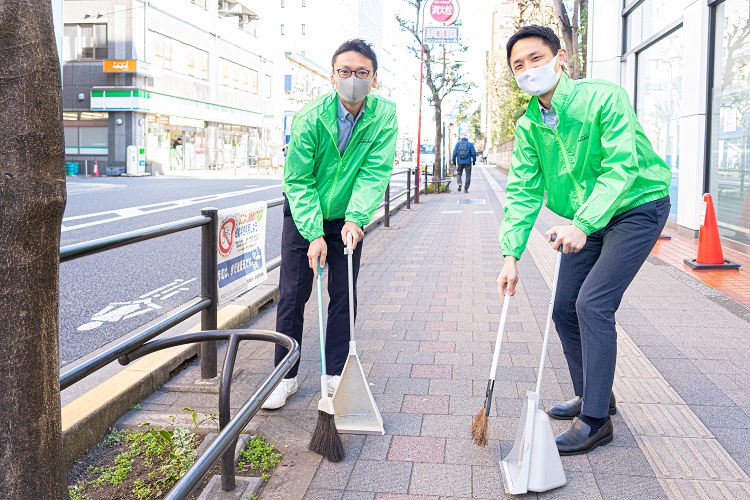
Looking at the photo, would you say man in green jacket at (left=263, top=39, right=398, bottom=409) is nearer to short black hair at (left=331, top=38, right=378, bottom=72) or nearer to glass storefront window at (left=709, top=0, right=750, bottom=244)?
short black hair at (left=331, top=38, right=378, bottom=72)

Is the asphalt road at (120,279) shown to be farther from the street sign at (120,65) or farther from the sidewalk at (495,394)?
the street sign at (120,65)

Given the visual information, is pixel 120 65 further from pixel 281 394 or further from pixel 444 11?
pixel 281 394

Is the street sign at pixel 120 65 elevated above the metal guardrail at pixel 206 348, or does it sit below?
above

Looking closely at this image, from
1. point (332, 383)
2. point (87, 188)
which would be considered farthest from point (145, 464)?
point (87, 188)

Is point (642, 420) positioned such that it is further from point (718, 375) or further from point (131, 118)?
point (131, 118)

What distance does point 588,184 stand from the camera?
3.20m

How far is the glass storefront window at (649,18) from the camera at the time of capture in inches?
475

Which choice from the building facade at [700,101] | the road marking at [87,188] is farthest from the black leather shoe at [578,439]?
the road marking at [87,188]

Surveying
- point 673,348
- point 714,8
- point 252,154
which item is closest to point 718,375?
point 673,348

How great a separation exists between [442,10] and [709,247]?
15499 mm

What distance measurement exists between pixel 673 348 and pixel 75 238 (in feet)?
28.2

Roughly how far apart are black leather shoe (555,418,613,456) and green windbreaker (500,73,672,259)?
0.79 m

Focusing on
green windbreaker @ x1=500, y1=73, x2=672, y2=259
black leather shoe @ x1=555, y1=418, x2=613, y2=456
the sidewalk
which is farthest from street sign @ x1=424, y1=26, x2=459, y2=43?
black leather shoe @ x1=555, y1=418, x2=613, y2=456

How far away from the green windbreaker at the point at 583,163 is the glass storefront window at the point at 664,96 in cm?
878
